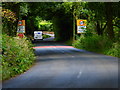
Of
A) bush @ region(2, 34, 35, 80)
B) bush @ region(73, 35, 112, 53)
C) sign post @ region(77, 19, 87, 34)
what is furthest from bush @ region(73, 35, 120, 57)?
bush @ region(2, 34, 35, 80)

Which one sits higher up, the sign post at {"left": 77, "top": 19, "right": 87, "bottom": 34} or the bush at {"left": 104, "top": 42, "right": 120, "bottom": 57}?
the sign post at {"left": 77, "top": 19, "right": 87, "bottom": 34}

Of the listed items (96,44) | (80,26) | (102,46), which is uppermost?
(80,26)

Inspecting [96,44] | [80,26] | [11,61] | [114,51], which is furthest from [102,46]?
[11,61]

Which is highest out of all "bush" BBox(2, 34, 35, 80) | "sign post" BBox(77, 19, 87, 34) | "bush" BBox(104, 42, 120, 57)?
"sign post" BBox(77, 19, 87, 34)

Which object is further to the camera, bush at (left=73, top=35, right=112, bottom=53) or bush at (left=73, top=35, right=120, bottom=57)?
bush at (left=73, top=35, right=112, bottom=53)

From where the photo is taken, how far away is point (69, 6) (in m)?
44.6

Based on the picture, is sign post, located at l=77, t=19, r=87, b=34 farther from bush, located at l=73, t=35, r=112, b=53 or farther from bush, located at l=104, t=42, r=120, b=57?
bush, located at l=104, t=42, r=120, b=57

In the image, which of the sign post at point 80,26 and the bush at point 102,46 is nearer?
the bush at point 102,46

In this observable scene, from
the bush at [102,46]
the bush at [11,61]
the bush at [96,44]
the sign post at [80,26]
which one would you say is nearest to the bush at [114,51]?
the bush at [102,46]

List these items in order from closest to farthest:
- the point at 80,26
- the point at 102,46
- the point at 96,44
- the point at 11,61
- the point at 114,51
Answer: the point at 11,61 → the point at 114,51 → the point at 102,46 → the point at 96,44 → the point at 80,26

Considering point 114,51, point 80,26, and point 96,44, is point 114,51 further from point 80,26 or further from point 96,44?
point 80,26

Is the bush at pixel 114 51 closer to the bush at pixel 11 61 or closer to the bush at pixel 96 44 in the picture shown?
the bush at pixel 96 44

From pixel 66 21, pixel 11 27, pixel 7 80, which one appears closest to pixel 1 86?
pixel 7 80

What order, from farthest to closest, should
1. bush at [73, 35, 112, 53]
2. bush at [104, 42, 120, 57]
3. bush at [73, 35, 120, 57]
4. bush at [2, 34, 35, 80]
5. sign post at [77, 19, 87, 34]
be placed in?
sign post at [77, 19, 87, 34], bush at [73, 35, 112, 53], bush at [73, 35, 120, 57], bush at [104, 42, 120, 57], bush at [2, 34, 35, 80]
